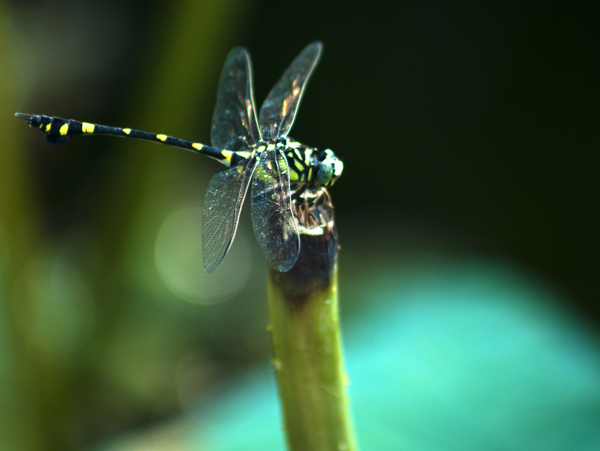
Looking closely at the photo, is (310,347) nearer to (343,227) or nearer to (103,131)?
(103,131)

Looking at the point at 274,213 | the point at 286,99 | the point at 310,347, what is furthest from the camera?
the point at 286,99

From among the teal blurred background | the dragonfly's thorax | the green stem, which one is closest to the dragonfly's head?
the dragonfly's thorax

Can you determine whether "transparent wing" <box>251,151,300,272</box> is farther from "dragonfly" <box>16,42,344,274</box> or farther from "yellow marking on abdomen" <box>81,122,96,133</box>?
"yellow marking on abdomen" <box>81,122,96,133</box>

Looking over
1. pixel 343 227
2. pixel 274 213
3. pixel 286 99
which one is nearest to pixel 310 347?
pixel 274 213

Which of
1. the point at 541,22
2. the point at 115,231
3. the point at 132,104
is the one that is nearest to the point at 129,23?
the point at 132,104

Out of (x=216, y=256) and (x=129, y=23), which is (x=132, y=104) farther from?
(x=129, y=23)

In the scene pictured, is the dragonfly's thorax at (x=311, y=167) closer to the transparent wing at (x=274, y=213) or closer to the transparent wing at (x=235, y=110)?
the transparent wing at (x=274, y=213)

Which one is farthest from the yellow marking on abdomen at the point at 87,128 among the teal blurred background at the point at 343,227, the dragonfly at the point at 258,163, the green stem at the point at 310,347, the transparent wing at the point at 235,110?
the green stem at the point at 310,347
